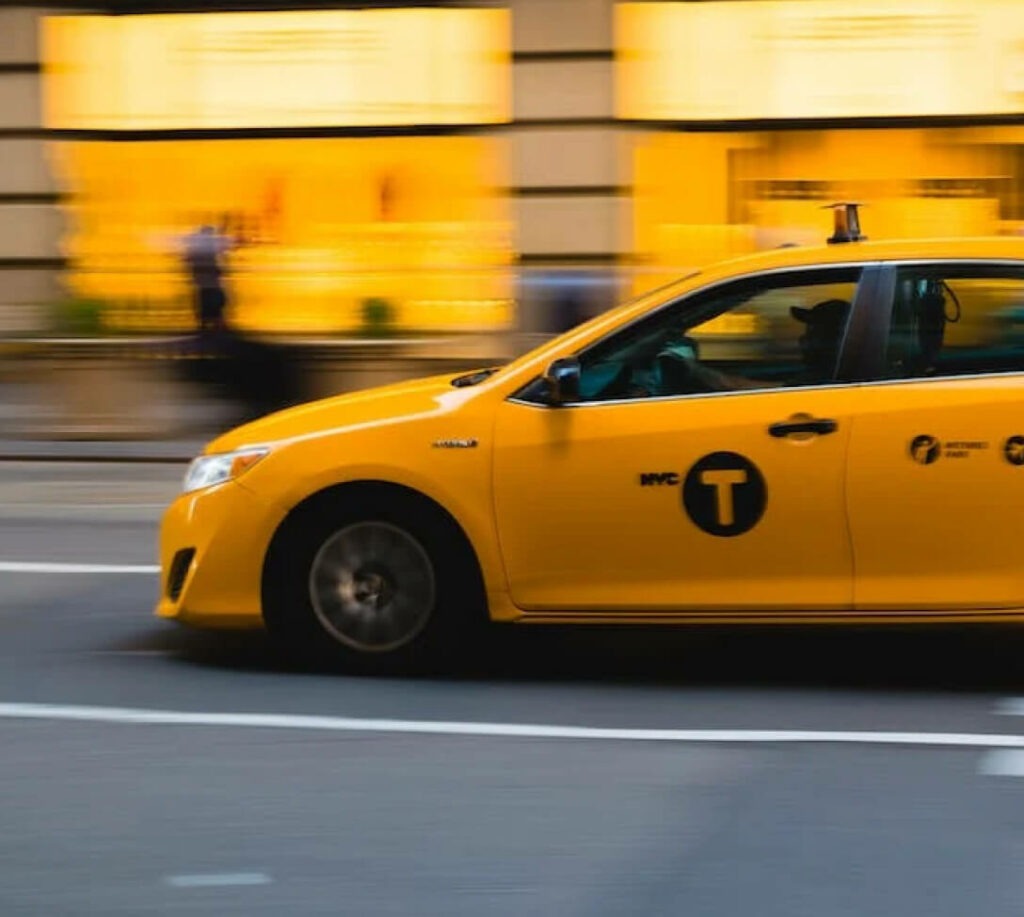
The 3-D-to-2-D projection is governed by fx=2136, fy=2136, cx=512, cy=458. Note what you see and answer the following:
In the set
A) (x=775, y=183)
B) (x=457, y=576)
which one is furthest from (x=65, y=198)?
(x=457, y=576)

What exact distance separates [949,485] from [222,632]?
9.16ft

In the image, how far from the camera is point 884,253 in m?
6.78

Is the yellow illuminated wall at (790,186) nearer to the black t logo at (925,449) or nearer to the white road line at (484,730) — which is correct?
the black t logo at (925,449)

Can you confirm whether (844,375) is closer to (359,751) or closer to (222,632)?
(359,751)

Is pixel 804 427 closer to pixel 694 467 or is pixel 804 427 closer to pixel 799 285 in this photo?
pixel 694 467

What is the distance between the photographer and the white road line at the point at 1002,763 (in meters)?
5.68

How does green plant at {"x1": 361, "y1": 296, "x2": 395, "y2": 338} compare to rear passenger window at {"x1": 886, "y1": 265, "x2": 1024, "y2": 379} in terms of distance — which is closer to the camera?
rear passenger window at {"x1": 886, "y1": 265, "x2": 1024, "y2": 379}

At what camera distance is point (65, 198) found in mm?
16578

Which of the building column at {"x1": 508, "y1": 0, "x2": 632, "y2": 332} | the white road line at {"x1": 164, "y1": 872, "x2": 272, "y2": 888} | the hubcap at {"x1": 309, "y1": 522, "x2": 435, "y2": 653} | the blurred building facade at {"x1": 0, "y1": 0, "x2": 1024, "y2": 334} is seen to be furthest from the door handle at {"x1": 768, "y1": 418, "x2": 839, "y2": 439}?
the building column at {"x1": 508, "y1": 0, "x2": 632, "y2": 332}

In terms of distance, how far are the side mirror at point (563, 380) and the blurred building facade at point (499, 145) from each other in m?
8.48

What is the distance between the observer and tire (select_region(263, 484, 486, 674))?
6.88 m

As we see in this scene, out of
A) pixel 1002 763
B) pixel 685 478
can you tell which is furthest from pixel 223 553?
pixel 1002 763

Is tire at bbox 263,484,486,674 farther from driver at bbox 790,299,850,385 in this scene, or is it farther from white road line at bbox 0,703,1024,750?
driver at bbox 790,299,850,385

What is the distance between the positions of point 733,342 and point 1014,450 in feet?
3.13
